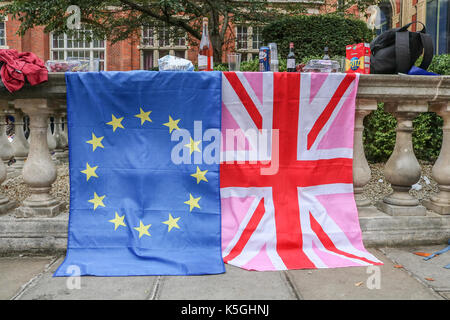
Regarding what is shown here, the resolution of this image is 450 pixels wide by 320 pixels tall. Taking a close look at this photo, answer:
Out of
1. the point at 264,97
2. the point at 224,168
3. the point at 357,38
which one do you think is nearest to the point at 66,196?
the point at 224,168

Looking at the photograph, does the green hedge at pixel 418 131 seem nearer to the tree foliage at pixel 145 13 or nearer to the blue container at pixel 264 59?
the blue container at pixel 264 59

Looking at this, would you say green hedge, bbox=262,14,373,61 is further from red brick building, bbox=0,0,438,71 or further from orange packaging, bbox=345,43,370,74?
red brick building, bbox=0,0,438,71

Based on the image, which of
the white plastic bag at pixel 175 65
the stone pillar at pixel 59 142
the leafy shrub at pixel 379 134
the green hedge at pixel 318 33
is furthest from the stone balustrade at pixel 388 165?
the green hedge at pixel 318 33

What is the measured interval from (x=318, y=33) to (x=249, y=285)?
6468 mm

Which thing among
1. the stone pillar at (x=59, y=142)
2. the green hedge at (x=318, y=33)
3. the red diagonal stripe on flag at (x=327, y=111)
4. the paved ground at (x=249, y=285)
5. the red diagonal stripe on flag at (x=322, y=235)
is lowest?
the paved ground at (x=249, y=285)

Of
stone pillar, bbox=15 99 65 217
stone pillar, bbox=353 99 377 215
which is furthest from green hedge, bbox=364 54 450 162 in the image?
stone pillar, bbox=15 99 65 217

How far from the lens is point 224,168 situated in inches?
104

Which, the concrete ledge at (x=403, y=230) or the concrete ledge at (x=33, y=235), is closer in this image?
the concrete ledge at (x=33, y=235)

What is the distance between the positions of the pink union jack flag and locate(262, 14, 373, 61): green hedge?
506cm

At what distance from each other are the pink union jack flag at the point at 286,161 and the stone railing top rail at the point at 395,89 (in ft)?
0.41

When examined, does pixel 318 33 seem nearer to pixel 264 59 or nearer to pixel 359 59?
pixel 359 59

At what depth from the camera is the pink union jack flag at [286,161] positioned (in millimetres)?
2602
